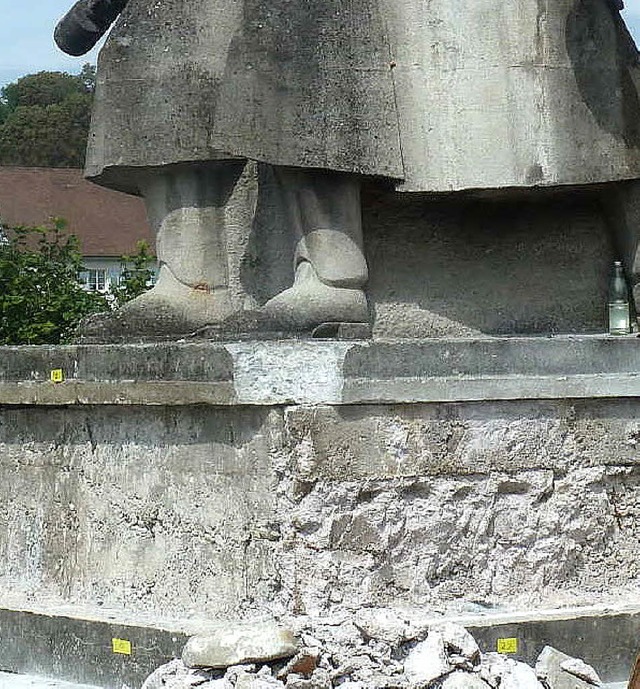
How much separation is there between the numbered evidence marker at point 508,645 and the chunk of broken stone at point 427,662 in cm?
63

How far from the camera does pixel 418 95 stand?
5473 mm

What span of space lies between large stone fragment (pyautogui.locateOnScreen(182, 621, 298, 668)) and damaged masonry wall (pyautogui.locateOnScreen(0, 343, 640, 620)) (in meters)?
0.66

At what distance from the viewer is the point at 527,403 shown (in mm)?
5094

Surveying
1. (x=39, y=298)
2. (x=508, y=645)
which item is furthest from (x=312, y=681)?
(x=39, y=298)

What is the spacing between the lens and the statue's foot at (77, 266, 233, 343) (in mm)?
5582

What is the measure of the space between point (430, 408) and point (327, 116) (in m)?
0.99

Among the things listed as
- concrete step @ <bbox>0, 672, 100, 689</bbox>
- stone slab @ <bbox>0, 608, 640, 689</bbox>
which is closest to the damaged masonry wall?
stone slab @ <bbox>0, 608, 640, 689</bbox>

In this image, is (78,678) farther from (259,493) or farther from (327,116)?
(327,116)

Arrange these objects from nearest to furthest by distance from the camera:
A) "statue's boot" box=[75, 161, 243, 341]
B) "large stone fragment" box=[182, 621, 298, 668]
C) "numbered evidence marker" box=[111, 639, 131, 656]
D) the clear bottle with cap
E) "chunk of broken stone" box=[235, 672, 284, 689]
A: "chunk of broken stone" box=[235, 672, 284, 689]
"large stone fragment" box=[182, 621, 298, 668]
"numbered evidence marker" box=[111, 639, 131, 656]
the clear bottle with cap
"statue's boot" box=[75, 161, 243, 341]

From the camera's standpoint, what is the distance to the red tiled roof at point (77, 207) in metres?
35.1

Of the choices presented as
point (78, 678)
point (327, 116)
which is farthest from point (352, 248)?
point (78, 678)

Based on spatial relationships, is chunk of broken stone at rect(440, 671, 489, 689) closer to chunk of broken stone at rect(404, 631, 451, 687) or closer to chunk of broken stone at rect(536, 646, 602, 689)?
chunk of broken stone at rect(404, 631, 451, 687)

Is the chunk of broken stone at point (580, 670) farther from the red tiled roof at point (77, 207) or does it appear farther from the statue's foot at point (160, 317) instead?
the red tiled roof at point (77, 207)

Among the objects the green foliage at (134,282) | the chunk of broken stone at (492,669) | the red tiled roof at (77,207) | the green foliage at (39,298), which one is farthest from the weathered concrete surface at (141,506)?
the red tiled roof at (77,207)
